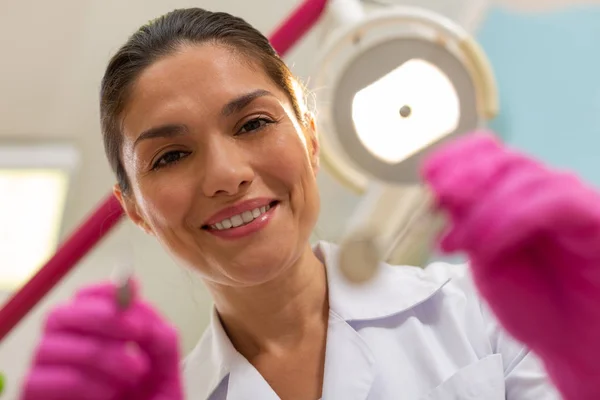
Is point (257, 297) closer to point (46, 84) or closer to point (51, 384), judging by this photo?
point (51, 384)

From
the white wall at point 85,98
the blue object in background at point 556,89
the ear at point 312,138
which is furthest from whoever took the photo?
the white wall at point 85,98

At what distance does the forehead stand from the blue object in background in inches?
22.6

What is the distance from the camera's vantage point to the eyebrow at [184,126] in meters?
0.71

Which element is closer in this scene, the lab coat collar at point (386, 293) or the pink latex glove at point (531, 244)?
the pink latex glove at point (531, 244)

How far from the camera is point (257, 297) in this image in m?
0.91

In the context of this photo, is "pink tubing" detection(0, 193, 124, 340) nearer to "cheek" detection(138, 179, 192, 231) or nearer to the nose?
"cheek" detection(138, 179, 192, 231)

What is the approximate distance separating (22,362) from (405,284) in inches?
35.8

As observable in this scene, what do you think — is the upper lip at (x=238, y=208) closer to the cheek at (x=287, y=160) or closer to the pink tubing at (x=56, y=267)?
the cheek at (x=287, y=160)

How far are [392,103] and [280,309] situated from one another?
405 mm

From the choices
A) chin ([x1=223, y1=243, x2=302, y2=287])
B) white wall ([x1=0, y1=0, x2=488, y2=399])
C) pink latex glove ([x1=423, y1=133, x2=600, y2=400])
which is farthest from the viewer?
white wall ([x1=0, y1=0, x2=488, y2=399])

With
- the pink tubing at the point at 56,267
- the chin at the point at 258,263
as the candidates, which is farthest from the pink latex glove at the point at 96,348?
the pink tubing at the point at 56,267

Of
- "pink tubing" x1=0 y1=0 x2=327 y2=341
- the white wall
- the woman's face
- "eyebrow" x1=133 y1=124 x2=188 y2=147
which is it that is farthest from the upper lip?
the white wall

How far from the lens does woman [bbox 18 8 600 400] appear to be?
54 centimetres

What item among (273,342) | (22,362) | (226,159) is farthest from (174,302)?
(226,159)
